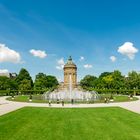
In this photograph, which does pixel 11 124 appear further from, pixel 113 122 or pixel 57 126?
pixel 113 122

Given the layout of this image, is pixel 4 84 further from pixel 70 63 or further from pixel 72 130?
pixel 72 130

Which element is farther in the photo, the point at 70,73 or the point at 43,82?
the point at 43,82

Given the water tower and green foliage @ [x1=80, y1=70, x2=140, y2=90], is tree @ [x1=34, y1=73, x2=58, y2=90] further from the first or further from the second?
green foliage @ [x1=80, y1=70, x2=140, y2=90]

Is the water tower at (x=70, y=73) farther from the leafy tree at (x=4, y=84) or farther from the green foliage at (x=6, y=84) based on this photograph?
the leafy tree at (x=4, y=84)

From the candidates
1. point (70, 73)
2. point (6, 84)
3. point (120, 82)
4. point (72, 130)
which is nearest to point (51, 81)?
point (6, 84)

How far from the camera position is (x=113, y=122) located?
22969mm

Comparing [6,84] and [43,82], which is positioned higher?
[43,82]

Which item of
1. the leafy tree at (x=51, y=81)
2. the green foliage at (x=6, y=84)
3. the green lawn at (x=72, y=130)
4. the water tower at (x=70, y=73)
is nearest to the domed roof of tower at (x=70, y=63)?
the water tower at (x=70, y=73)

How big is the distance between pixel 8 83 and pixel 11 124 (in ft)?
277

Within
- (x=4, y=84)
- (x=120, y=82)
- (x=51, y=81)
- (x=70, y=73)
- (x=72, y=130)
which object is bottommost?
(x=72, y=130)

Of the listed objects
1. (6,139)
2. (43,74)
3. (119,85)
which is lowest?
(6,139)

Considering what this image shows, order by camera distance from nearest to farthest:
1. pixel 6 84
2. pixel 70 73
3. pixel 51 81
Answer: pixel 70 73, pixel 6 84, pixel 51 81

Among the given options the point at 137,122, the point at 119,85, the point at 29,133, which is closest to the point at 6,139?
the point at 29,133

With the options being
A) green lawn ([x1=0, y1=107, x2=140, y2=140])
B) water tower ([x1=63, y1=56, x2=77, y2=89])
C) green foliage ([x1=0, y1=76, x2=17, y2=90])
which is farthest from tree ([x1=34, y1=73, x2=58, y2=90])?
green lawn ([x1=0, y1=107, x2=140, y2=140])
